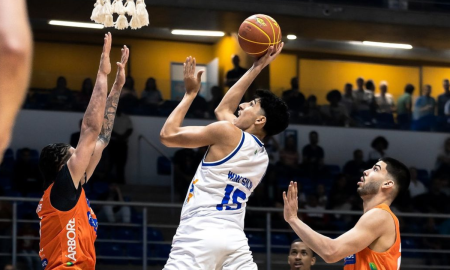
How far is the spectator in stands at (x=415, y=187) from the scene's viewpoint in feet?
41.5

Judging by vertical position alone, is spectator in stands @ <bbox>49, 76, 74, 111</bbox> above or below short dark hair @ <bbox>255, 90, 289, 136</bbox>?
above

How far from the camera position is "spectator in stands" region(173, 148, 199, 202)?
1205 cm

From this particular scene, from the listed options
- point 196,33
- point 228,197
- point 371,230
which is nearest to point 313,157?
A: point 196,33

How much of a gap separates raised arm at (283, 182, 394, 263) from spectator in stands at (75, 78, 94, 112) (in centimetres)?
943

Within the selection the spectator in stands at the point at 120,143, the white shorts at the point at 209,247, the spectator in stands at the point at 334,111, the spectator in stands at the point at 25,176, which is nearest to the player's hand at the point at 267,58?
the white shorts at the point at 209,247

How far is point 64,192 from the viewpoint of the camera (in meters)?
4.36

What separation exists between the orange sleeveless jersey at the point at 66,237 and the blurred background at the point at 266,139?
561 cm

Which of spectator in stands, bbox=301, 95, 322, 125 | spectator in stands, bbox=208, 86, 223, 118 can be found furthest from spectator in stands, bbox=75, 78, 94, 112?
spectator in stands, bbox=301, 95, 322, 125

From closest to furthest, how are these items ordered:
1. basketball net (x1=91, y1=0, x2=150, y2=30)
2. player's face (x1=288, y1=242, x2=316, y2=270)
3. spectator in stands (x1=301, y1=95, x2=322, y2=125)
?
basketball net (x1=91, y1=0, x2=150, y2=30) → player's face (x1=288, y1=242, x2=316, y2=270) → spectator in stands (x1=301, y1=95, x2=322, y2=125)

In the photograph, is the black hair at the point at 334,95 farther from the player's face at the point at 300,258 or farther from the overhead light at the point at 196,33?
the player's face at the point at 300,258

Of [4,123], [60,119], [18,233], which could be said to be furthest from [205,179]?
[60,119]

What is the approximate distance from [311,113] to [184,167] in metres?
3.30

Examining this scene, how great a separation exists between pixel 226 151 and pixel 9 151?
27.4 feet

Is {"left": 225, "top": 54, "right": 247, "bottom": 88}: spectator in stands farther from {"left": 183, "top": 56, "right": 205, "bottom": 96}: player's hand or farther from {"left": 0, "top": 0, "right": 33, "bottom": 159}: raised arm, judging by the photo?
{"left": 0, "top": 0, "right": 33, "bottom": 159}: raised arm
